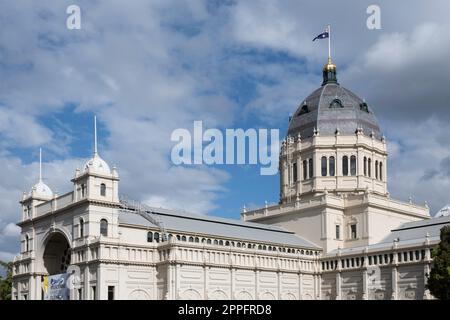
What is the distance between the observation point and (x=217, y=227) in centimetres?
10350

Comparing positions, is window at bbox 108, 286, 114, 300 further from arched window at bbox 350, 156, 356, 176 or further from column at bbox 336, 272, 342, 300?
arched window at bbox 350, 156, 356, 176

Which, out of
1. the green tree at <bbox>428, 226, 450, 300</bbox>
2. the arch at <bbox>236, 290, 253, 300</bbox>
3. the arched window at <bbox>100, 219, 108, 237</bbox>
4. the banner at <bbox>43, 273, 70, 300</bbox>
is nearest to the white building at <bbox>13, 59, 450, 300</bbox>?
the arched window at <bbox>100, 219, 108, 237</bbox>

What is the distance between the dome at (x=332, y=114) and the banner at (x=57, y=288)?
51.3m

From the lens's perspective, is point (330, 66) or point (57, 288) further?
point (330, 66)

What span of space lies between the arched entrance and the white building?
0.15 m

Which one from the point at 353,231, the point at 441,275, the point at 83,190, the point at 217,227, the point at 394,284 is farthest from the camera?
the point at 353,231

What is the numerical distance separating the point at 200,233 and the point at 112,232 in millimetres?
13342

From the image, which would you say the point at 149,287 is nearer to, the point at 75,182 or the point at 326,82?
the point at 75,182

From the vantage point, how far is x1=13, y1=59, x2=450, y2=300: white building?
90.2 metres

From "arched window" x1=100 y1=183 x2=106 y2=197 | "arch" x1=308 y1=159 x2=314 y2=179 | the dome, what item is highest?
the dome

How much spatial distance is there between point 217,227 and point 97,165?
21.8 m

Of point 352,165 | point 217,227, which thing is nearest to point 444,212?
point 352,165

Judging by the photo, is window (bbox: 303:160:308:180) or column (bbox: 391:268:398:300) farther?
window (bbox: 303:160:308:180)

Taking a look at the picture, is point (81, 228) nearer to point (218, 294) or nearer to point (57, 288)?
point (57, 288)
